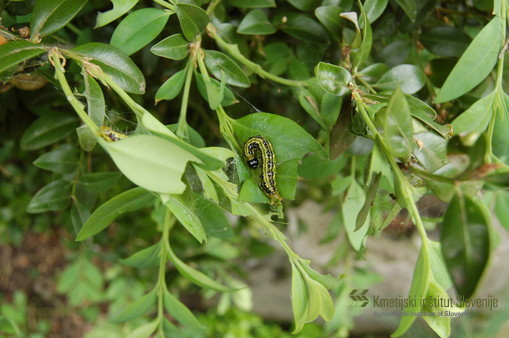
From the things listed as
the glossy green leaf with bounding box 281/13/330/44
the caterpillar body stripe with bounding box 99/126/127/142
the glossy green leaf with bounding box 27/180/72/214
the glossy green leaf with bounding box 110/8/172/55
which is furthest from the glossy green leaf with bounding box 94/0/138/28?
the glossy green leaf with bounding box 27/180/72/214

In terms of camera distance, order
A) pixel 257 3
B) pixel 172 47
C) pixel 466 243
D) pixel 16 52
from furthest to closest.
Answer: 1. pixel 257 3
2. pixel 172 47
3. pixel 16 52
4. pixel 466 243

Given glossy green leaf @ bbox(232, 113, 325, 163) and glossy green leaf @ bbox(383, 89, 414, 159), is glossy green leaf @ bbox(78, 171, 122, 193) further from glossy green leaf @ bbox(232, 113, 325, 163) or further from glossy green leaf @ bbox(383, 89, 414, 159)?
glossy green leaf @ bbox(383, 89, 414, 159)

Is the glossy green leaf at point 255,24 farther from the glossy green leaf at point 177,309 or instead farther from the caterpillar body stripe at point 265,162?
the glossy green leaf at point 177,309

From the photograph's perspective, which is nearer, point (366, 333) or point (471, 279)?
point (471, 279)

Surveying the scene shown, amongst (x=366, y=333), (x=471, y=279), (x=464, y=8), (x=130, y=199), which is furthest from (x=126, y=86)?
(x=366, y=333)

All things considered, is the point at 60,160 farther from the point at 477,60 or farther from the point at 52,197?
the point at 477,60

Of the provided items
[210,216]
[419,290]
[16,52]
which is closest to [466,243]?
[419,290]

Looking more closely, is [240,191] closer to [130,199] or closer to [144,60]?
[130,199]
